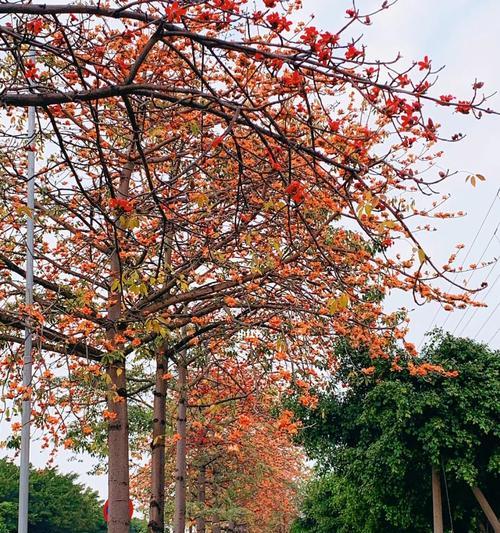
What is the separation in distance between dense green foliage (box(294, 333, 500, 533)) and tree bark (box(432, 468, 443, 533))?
8.8 inches

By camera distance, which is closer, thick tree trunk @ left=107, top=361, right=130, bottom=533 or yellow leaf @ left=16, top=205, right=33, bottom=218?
yellow leaf @ left=16, top=205, right=33, bottom=218

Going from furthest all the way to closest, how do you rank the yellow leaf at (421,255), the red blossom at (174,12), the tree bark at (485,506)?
the tree bark at (485,506)
the red blossom at (174,12)
the yellow leaf at (421,255)

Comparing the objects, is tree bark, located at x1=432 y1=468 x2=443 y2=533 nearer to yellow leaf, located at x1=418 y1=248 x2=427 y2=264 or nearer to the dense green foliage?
the dense green foliage

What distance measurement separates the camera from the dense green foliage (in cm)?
1386

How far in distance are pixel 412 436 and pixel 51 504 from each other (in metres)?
23.2

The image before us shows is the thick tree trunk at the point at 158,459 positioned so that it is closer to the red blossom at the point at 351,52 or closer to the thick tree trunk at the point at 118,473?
the thick tree trunk at the point at 118,473

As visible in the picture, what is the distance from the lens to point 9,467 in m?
34.0

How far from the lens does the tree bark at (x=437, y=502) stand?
46.8 ft

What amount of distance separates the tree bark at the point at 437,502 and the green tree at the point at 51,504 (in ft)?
66.8

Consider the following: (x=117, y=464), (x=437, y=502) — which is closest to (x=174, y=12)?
(x=117, y=464)

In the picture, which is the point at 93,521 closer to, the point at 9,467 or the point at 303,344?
the point at 9,467

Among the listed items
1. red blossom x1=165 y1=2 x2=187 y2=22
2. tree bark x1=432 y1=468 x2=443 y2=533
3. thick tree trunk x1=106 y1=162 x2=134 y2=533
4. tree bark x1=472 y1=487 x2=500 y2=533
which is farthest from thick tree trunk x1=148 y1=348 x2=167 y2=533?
red blossom x1=165 y1=2 x2=187 y2=22

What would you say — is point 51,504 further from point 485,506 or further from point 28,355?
point 28,355

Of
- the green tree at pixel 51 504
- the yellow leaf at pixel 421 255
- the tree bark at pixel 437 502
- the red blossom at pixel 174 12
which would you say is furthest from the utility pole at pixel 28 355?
the green tree at pixel 51 504
